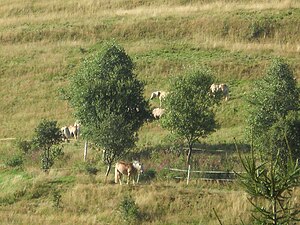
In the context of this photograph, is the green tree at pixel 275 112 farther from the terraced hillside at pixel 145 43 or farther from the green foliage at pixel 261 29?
the green foliage at pixel 261 29

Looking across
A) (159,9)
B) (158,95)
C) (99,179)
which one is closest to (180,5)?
(159,9)

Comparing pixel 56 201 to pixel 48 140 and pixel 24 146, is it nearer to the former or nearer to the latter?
pixel 48 140

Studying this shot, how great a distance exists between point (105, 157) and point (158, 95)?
12.8 m

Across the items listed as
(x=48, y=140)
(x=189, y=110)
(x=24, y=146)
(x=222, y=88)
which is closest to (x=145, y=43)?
(x=222, y=88)

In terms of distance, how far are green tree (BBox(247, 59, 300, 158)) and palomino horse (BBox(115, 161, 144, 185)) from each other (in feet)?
19.5

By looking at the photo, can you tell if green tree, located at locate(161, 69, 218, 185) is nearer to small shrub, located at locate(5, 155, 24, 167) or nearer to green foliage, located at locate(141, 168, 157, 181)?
green foliage, located at locate(141, 168, 157, 181)

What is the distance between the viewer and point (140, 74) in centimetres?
5238

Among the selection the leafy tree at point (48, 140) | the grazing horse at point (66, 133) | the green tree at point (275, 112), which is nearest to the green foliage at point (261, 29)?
the grazing horse at point (66, 133)

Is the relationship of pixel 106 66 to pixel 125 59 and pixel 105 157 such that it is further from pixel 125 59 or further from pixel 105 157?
pixel 105 157

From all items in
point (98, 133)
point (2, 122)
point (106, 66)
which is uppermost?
point (106, 66)

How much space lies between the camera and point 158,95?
4728 cm

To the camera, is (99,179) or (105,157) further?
(105,157)

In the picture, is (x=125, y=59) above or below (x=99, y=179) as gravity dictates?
above

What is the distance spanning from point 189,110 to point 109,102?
4.76 metres
